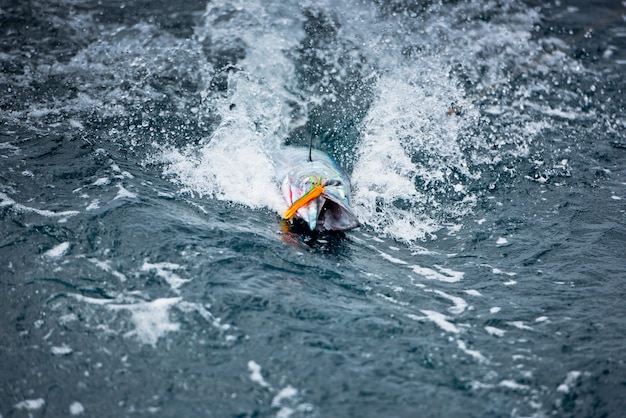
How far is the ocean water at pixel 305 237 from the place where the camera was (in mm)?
5148

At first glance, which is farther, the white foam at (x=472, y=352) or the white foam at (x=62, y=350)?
the white foam at (x=472, y=352)

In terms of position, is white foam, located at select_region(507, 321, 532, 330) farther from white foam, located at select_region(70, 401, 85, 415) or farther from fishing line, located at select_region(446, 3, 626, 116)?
fishing line, located at select_region(446, 3, 626, 116)

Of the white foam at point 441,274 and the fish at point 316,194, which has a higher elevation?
the fish at point 316,194

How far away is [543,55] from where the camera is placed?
466 inches

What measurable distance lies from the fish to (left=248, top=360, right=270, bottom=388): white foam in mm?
2034

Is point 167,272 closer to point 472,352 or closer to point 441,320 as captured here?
point 441,320

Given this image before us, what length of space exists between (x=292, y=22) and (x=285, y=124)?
11.0ft

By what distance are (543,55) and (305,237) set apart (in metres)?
7.64

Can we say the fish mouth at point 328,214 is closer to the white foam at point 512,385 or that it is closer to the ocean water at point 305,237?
the ocean water at point 305,237

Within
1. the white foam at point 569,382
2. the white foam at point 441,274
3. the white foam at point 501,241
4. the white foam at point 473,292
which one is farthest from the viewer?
the white foam at point 501,241

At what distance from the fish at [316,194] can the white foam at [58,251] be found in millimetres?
2495

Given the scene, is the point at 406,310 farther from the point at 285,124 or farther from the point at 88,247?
the point at 285,124

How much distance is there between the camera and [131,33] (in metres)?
11.4

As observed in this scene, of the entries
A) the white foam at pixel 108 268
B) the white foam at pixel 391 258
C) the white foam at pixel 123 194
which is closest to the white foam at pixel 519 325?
the white foam at pixel 391 258
